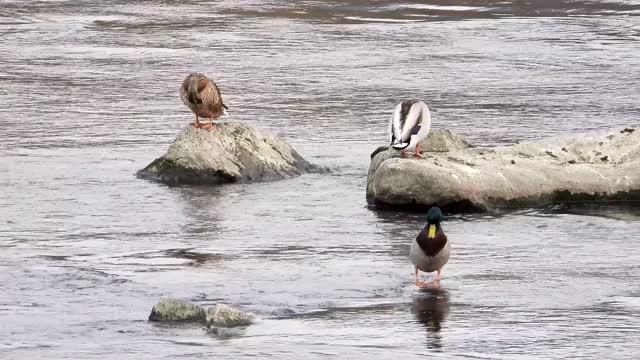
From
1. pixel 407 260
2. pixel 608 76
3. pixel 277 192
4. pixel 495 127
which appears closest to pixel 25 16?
pixel 608 76

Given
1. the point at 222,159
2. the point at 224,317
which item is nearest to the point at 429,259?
the point at 224,317

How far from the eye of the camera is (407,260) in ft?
44.4

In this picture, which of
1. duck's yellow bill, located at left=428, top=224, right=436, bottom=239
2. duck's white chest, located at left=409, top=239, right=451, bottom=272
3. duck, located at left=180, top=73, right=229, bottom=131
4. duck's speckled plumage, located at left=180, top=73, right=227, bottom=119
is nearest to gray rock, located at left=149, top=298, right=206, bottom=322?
duck's white chest, located at left=409, top=239, right=451, bottom=272

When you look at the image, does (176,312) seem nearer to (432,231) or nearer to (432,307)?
(432,307)

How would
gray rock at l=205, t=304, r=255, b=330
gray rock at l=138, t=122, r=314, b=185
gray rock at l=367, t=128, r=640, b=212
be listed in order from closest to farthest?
gray rock at l=205, t=304, r=255, b=330 < gray rock at l=367, t=128, r=640, b=212 < gray rock at l=138, t=122, r=314, b=185

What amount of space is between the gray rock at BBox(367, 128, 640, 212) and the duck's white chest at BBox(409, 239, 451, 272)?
274 cm

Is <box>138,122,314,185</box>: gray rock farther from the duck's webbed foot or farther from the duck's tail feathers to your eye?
the duck's tail feathers

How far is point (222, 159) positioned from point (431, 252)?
198 inches

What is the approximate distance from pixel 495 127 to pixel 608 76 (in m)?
4.97

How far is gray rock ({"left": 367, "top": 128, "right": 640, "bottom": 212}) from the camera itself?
15391 mm

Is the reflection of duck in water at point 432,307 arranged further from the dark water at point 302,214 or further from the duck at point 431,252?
the duck at point 431,252

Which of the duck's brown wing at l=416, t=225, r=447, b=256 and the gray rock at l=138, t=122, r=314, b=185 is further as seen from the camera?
the gray rock at l=138, t=122, r=314, b=185

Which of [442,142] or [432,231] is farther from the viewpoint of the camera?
[442,142]

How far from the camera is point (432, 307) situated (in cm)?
1189
